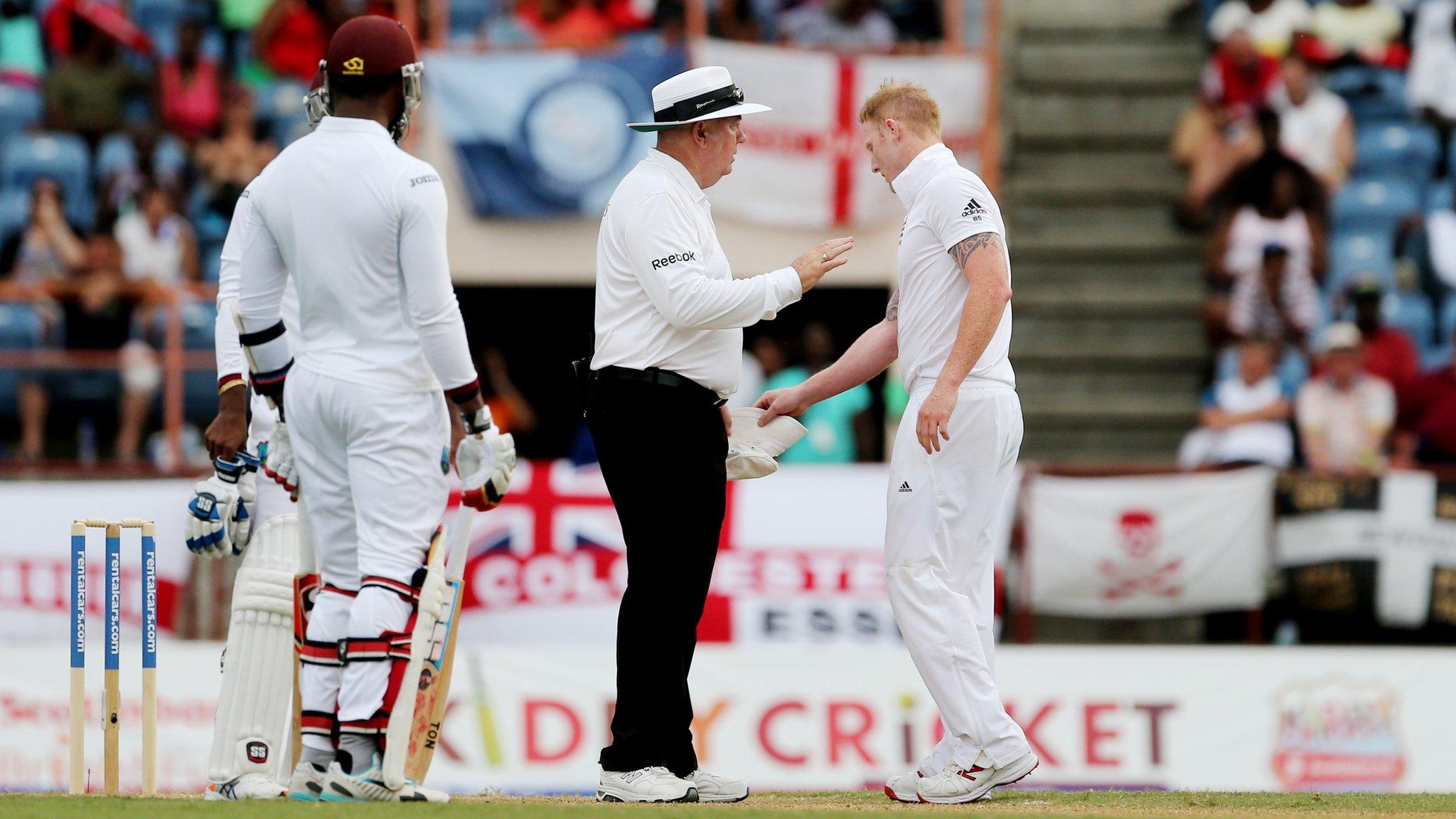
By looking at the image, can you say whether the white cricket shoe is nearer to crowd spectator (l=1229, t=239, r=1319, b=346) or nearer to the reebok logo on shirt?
the reebok logo on shirt

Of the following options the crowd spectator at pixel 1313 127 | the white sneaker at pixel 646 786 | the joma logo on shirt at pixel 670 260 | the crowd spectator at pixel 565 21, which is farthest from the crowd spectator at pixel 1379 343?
the white sneaker at pixel 646 786

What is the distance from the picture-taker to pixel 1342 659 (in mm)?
10320

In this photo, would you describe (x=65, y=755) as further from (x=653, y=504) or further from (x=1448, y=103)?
(x=1448, y=103)

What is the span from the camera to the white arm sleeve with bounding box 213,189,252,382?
6.61m

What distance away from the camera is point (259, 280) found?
19.4 ft

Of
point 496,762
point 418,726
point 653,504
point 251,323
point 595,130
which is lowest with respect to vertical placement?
point 496,762

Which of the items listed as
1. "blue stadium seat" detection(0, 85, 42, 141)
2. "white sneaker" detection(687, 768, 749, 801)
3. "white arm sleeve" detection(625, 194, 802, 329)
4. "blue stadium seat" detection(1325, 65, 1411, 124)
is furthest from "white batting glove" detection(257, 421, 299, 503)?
"blue stadium seat" detection(1325, 65, 1411, 124)

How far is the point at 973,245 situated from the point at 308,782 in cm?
258

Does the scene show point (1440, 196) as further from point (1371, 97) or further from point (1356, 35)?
point (1356, 35)

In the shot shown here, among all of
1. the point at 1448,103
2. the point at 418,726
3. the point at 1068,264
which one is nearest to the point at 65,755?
the point at 418,726

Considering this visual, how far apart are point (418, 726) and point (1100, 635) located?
6606 mm

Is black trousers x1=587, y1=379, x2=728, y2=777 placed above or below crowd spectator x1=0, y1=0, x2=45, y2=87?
below

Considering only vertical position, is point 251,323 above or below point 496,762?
above

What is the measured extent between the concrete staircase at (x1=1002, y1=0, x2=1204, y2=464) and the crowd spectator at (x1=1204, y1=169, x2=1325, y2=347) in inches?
20.4
